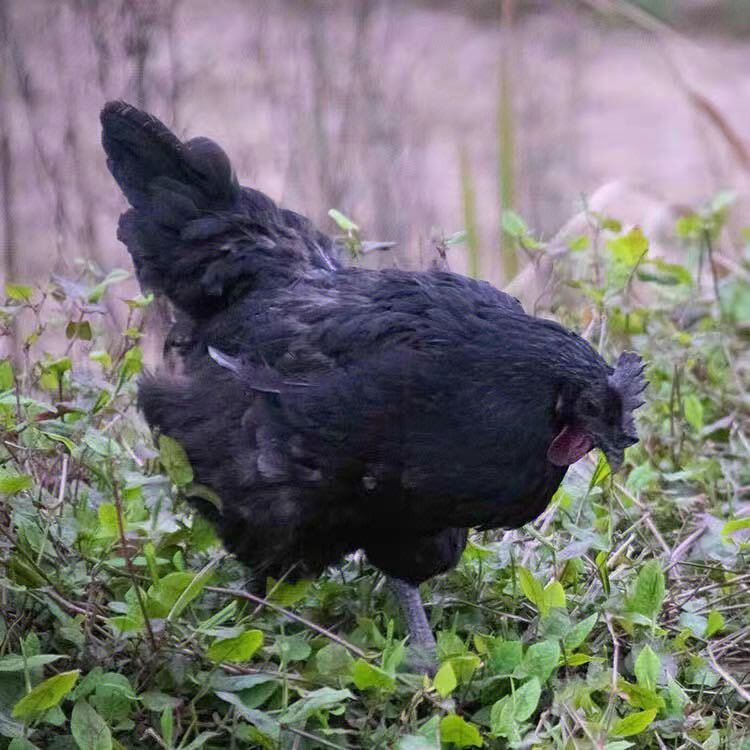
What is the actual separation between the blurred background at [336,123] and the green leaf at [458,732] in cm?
144

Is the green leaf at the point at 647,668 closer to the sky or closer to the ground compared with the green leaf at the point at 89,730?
closer to the ground

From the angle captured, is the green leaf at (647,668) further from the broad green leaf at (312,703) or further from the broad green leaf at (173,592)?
the broad green leaf at (173,592)

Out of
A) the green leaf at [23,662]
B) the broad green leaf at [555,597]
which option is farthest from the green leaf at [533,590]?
the green leaf at [23,662]

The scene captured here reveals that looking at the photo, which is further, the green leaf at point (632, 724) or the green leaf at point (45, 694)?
the green leaf at point (632, 724)

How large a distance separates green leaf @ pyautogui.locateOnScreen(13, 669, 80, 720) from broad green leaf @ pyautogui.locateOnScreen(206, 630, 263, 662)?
11.3 inches

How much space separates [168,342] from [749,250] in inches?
107

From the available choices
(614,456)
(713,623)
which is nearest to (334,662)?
(614,456)

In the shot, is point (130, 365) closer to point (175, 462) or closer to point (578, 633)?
point (175, 462)

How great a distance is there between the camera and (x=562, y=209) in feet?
18.9

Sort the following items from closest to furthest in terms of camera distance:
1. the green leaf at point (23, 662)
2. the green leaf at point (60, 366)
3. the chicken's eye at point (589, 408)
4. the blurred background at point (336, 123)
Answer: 1. the green leaf at point (23, 662)
2. the chicken's eye at point (589, 408)
3. the green leaf at point (60, 366)
4. the blurred background at point (336, 123)

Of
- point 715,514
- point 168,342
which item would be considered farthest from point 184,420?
point 715,514

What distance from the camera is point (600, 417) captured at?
2.45 metres

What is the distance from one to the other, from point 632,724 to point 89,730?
0.97m

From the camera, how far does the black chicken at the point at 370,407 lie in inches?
95.7
